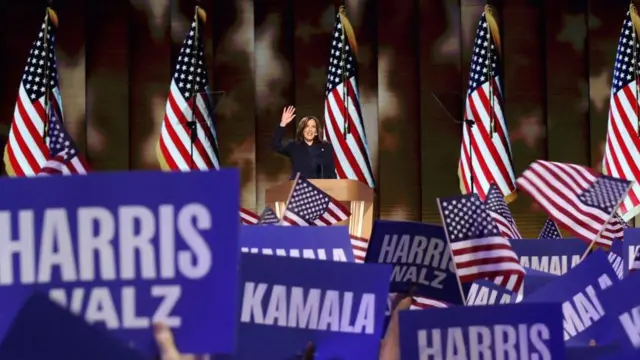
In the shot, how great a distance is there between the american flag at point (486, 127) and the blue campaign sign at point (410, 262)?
23.9 ft

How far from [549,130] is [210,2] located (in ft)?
11.9

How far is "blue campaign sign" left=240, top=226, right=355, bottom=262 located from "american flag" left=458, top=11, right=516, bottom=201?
24.1 ft

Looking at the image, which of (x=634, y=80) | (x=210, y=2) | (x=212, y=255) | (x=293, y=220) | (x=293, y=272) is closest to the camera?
(x=212, y=255)

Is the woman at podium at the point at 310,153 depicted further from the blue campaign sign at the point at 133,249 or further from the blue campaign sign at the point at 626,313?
the blue campaign sign at the point at 133,249

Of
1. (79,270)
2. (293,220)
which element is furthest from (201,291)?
(293,220)

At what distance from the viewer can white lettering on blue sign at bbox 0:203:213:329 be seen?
1681 millimetres

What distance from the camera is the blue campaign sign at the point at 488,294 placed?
3.23 m

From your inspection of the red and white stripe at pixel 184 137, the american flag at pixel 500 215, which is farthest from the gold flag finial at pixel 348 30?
the american flag at pixel 500 215

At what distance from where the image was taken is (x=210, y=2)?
1252 centimetres

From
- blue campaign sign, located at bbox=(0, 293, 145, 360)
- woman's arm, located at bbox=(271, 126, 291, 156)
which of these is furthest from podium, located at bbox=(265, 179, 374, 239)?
blue campaign sign, located at bbox=(0, 293, 145, 360)

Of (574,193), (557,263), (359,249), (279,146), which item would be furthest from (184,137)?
(557,263)

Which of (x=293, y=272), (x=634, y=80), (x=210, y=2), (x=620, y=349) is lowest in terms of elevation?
(x=620, y=349)

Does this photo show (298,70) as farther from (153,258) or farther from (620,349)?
(153,258)

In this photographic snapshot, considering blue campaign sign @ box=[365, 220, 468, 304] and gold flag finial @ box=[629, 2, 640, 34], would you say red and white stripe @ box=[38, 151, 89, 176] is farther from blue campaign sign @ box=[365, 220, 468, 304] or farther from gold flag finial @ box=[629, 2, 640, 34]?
gold flag finial @ box=[629, 2, 640, 34]
